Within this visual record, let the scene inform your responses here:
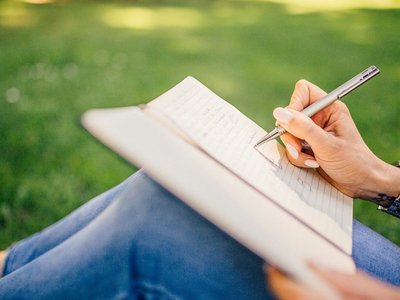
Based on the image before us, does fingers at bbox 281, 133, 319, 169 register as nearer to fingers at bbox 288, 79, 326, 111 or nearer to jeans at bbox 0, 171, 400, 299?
fingers at bbox 288, 79, 326, 111

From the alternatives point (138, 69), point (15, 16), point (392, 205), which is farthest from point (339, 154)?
point (15, 16)

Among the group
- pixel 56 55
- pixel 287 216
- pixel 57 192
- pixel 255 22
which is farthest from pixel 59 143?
pixel 255 22

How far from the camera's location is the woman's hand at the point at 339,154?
894 millimetres

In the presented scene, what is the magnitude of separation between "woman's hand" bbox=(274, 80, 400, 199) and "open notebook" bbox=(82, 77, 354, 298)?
0.03 m

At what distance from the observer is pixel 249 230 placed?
0.53 meters

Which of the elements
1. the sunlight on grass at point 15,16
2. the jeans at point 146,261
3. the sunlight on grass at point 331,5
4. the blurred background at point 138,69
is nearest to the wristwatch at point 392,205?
the jeans at point 146,261

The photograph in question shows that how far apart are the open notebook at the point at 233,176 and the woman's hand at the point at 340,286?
0.8 inches

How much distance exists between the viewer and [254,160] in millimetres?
815

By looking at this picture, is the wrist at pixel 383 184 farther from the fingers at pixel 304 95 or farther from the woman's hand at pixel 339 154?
the fingers at pixel 304 95

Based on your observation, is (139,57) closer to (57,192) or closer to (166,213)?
(57,192)

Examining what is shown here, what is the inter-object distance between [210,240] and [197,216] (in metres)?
0.04

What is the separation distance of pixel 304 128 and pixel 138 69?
195 centimetres

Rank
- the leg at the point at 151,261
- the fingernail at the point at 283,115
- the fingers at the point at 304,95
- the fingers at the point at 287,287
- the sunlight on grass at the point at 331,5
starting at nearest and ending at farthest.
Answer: the fingers at the point at 287,287
the leg at the point at 151,261
the fingernail at the point at 283,115
the fingers at the point at 304,95
the sunlight on grass at the point at 331,5

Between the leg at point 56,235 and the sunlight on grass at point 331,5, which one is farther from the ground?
the leg at point 56,235
